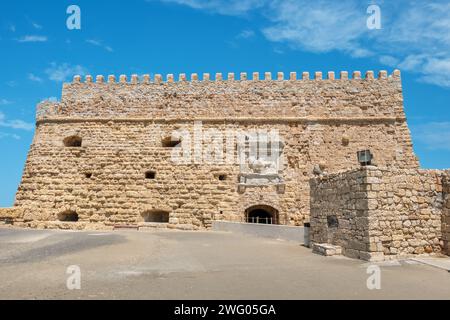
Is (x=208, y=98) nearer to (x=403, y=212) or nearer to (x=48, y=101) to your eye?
Result: (x=48, y=101)

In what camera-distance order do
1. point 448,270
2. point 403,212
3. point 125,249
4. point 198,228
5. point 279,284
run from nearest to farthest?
point 279,284, point 448,270, point 403,212, point 125,249, point 198,228

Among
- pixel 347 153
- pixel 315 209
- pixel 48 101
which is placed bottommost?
pixel 315 209

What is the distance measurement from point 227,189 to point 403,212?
916 centimetres

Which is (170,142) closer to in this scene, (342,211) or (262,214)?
(262,214)

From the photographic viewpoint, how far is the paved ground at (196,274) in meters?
4.68

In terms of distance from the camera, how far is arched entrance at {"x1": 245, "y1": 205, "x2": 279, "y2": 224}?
52.3 ft

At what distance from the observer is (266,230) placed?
12836 millimetres

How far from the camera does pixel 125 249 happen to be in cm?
868

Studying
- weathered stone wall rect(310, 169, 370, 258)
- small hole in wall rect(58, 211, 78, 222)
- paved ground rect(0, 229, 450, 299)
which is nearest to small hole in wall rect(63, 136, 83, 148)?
small hole in wall rect(58, 211, 78, 222)

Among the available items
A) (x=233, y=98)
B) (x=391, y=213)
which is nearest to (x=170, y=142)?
(x=233, y=98)

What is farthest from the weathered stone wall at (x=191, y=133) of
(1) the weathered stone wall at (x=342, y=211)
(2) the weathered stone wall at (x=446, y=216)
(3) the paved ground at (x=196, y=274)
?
(2) the weathered stone wall at (x=446, y=216)

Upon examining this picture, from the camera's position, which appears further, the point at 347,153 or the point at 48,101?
the point at 48,101

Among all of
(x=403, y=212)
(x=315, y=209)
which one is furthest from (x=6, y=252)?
(x=403, y=212)

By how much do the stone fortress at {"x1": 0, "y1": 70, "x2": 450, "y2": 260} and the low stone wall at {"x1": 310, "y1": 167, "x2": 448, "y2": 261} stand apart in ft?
24.5
